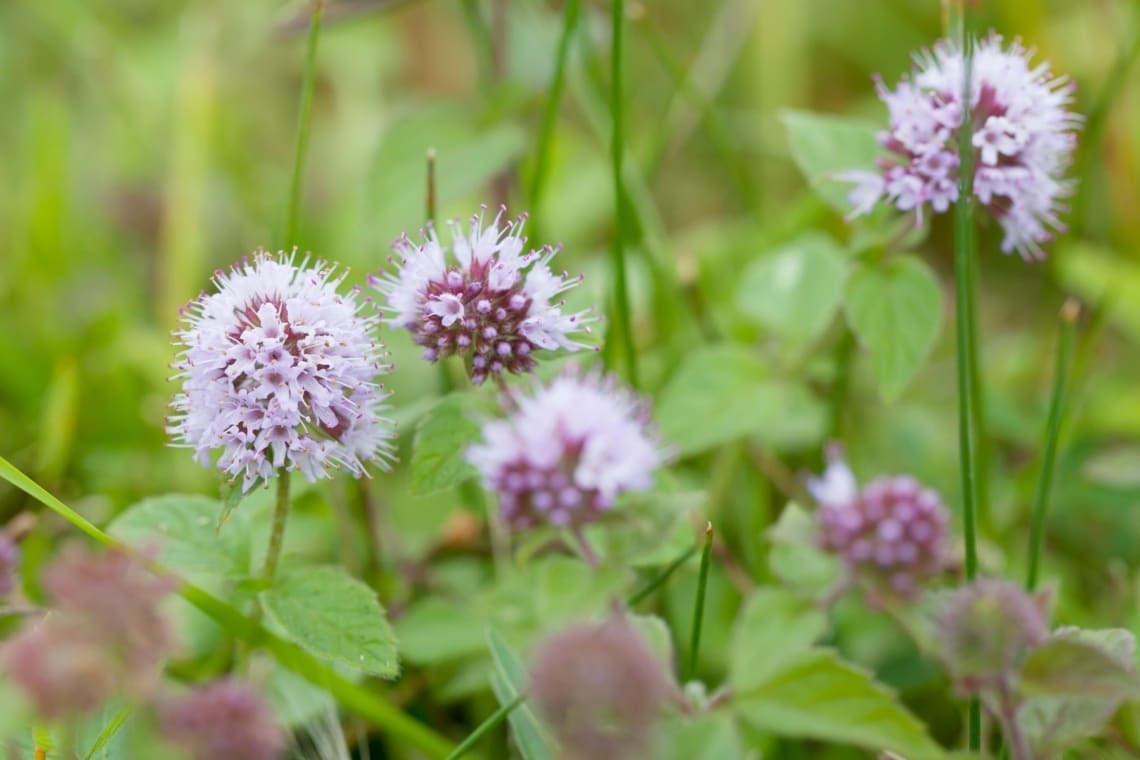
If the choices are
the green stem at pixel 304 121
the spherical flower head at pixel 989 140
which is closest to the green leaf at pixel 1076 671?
the spherical flower head at pixel 989 140

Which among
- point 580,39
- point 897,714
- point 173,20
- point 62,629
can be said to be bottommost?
point 897,714

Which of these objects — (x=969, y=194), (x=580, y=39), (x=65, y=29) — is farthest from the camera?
(x=65, y=29)

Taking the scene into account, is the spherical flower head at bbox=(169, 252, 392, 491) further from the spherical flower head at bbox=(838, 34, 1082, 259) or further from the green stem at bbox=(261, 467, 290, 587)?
the spherical flower head at bbox=(838, 34, 1082, 259)

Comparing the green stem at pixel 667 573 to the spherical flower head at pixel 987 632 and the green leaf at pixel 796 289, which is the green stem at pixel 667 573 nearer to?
the spherical flower head at pixel 987 632

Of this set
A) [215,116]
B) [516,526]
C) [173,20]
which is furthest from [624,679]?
[173,20]

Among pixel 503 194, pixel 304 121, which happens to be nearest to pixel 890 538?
pixel 304 121

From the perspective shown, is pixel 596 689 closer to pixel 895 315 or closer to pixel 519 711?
pixel 519 711

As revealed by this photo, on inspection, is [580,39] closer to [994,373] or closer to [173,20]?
[994,373]
